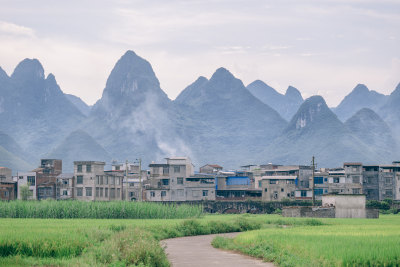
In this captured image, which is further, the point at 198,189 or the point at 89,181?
the point at 198,189

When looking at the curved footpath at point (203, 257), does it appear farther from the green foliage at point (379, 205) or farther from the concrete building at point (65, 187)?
the concrete building at point (65, 187)

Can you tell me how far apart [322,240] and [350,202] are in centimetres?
4678

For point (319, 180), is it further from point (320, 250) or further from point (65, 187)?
point (320, 250)

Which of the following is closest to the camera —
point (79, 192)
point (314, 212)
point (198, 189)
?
point (314, 212)

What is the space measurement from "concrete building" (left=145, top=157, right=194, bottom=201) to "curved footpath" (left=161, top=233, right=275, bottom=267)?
2917 inches

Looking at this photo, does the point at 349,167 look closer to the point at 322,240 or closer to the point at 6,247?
the point at 322,240

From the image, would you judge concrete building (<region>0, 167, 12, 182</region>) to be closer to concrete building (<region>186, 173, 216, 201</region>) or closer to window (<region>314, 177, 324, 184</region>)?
concrete building (<region>186, 173, 216, 201</region>)

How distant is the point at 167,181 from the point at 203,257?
8465 cm

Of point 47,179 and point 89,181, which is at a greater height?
point 47,179

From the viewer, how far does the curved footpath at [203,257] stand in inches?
1149

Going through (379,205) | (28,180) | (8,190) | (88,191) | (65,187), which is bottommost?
(379,205)

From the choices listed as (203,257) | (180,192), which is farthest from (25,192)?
(203,257)

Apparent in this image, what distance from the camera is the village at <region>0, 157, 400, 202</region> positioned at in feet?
372

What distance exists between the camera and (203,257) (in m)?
32.2
